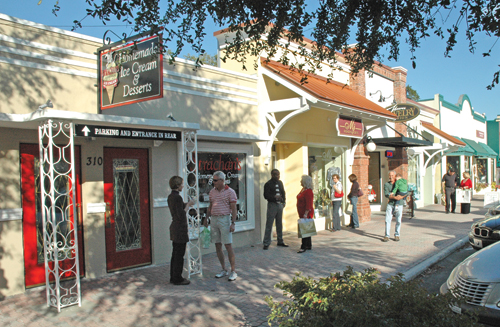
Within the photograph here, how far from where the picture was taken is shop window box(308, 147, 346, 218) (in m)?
12.5

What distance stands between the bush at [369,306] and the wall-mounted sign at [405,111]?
484 inches

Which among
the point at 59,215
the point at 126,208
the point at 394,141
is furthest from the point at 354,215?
the point at 59,215

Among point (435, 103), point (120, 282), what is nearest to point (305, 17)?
point (120, 282)

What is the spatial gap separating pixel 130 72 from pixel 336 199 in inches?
292

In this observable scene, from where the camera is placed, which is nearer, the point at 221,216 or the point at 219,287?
the point at 219,287

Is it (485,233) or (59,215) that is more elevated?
(59,215)

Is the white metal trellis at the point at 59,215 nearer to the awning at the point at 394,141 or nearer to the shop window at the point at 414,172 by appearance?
the awning at the point at 394,141

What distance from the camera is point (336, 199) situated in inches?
460

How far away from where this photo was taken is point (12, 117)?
5.27 metres

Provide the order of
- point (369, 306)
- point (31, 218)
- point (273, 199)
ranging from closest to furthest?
point (369, 306) → point (31, 218) → point (273, 199)

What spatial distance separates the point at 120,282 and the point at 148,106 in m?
3.17

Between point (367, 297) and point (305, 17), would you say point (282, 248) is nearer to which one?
point (305, 17)

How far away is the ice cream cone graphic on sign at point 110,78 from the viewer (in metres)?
6.41

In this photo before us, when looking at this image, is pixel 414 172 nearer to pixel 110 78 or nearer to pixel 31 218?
pixel 110 78
